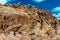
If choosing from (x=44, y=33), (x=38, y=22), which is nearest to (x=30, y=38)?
(x=44, y=33)

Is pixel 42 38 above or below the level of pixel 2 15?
below

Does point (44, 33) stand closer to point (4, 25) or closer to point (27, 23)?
point (27, 23)

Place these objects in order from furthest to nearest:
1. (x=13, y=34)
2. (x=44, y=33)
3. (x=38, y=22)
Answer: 1. (x=38, y=22)
2. (x=44, y=33)
3. (x=13, y=34)

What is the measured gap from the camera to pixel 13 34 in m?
32.7

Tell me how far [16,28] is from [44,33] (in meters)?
4.56

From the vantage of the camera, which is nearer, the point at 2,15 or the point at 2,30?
the point at 2,30

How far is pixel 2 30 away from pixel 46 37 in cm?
690

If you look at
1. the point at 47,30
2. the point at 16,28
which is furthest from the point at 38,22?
the point at 16,28

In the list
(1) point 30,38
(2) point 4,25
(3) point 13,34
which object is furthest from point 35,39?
(2) point 4,25

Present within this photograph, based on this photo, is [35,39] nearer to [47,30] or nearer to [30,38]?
[30,38]

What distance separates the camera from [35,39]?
1294 inches

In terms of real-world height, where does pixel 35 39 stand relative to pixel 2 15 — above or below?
below

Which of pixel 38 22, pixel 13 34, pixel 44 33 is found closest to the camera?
pixel 13 34

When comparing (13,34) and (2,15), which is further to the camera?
(2,15)
